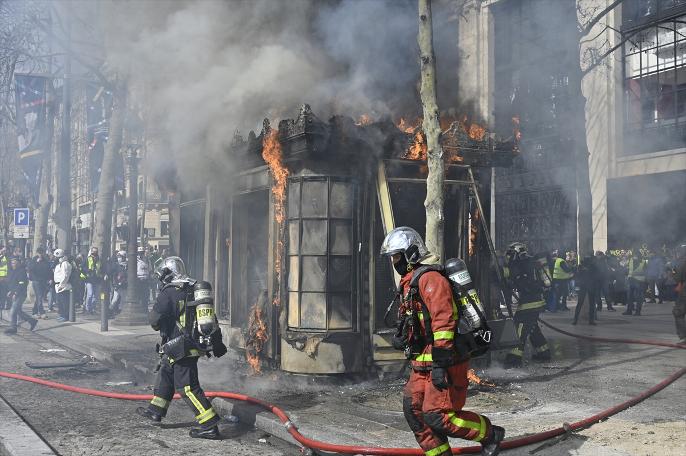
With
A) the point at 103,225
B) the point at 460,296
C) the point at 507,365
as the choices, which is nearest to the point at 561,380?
the point at 507,365

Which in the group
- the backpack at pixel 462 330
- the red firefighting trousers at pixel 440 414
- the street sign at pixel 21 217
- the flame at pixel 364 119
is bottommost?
the red firefighting trousers at pixel 440 414

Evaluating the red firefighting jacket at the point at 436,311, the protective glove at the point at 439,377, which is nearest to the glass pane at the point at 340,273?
the red firefighting jacket at the point at 436,311

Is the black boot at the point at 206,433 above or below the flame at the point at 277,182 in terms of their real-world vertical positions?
below

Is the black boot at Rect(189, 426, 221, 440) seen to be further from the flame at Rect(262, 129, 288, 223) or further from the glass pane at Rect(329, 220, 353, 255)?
the flame at Rect(262, 129, 288, 223)

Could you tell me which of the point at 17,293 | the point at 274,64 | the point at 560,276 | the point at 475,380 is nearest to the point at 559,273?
the point at 560,276

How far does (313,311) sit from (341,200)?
1.33m

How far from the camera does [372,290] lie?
8328 mm

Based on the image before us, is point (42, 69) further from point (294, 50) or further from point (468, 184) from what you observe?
point (468, 184)

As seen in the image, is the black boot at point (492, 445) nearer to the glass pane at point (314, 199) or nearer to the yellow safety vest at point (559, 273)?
the glass pane at point (314, 199)

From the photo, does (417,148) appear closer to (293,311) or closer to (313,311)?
(313,311)

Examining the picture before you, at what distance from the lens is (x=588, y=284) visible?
14.6 meters

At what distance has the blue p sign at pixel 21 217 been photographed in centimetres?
2064

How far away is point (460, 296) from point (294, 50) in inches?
239

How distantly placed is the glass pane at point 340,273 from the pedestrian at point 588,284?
7516 mm
